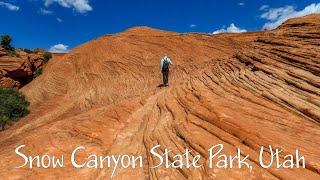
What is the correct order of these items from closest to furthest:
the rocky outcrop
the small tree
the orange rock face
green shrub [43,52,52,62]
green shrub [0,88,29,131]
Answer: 1. the orange rock face
2. green shrub [0,88,29,131]
3. the rocky outcrop
4. the small tree
5. green shrub [43,52,52,62]

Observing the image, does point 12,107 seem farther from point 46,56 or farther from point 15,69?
point 46,56

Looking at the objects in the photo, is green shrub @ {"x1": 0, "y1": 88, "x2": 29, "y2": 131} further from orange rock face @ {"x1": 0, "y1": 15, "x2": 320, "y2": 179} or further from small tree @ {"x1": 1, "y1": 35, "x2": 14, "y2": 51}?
small tree @ {"x1": 1, "y1": 35, "x2": 14, "y2": 51}

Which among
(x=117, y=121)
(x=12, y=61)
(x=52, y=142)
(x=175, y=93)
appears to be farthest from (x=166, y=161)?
(x=12, y=61)

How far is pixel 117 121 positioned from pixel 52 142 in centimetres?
294

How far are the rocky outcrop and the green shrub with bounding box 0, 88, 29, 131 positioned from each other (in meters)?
10.7

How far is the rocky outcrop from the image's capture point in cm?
4516

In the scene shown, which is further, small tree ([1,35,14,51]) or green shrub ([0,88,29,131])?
small tree ([1,35,14,51])

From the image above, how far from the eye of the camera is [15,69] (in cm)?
4541

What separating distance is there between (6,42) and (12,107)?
23.6m

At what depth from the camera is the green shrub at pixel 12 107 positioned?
96.3ft

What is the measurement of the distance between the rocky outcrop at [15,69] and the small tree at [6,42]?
2250 mm

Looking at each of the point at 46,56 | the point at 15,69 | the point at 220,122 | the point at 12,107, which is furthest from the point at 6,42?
the point at 220,122

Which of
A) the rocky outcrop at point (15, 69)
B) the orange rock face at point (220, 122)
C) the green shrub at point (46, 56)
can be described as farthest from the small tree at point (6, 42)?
the orange rock face at point (220, 122)

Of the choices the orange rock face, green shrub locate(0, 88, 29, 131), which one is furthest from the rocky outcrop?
the orange rock face
